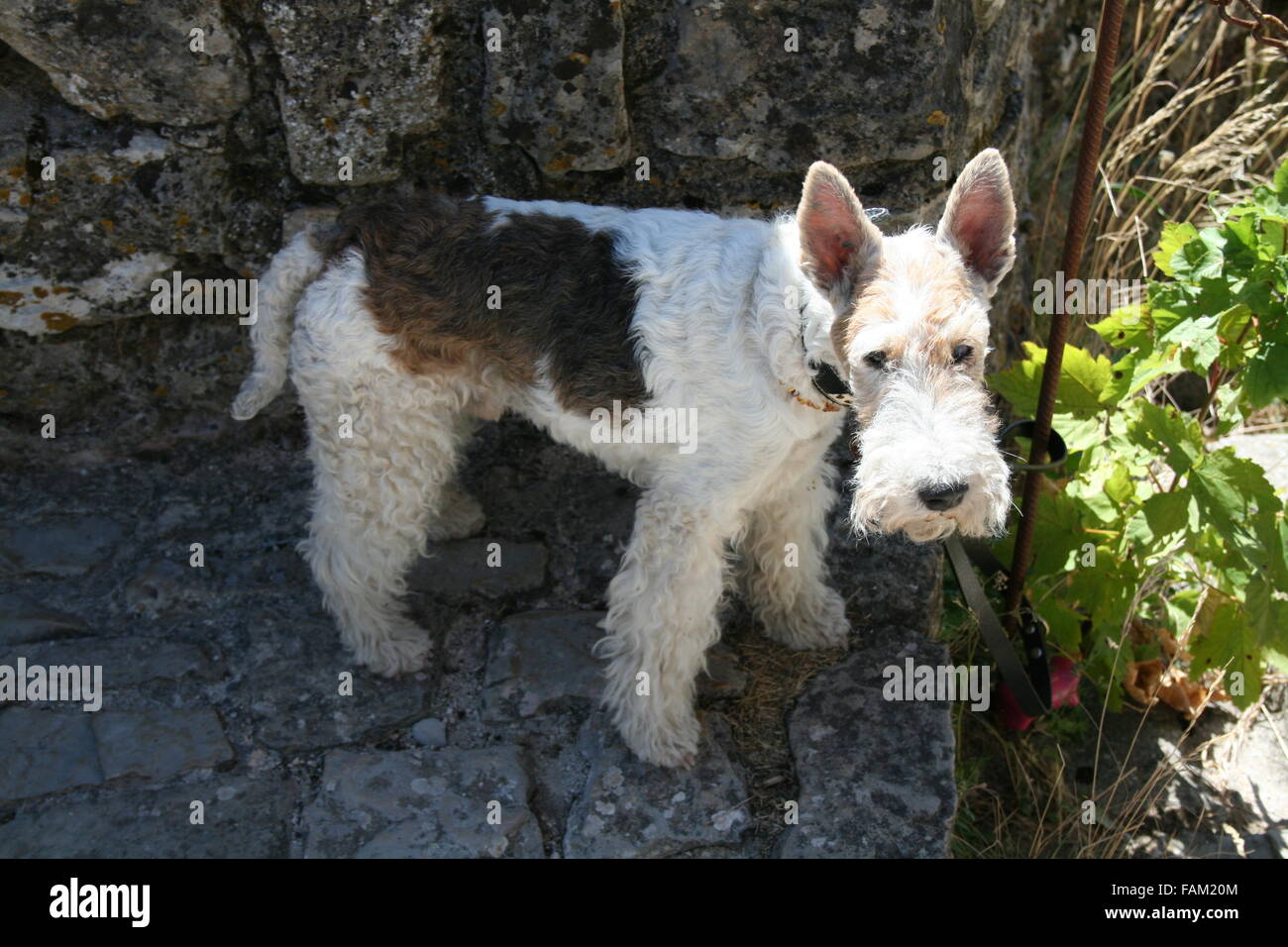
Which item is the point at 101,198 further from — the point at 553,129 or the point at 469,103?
the point at 553,129

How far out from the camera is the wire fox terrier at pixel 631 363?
3109 mm

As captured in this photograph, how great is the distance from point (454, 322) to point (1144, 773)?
3.23 meters

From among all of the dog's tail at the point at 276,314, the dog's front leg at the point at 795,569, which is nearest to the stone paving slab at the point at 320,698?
the dog's tail at the point at 276,314

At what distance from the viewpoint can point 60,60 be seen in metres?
3.99

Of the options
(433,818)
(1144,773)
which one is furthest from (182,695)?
(1144,773)

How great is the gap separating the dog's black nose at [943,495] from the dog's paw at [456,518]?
7.77ft

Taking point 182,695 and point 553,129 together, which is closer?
point 182,695

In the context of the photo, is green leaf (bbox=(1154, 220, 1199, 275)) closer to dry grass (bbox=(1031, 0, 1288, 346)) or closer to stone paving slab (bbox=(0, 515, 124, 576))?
dry grass (bbox=(1031, 0, 1288, 346))

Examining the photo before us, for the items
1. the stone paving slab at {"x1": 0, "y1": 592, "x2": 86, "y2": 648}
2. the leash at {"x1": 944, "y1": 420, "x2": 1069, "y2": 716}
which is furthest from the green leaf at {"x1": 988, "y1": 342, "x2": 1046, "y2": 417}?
the stone paving slab at {"x1": 0, "y1": 592, "x2": 86, "y2": 648}

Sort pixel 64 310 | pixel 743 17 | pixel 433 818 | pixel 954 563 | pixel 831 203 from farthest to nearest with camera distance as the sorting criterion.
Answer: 1. pixel 64 310
2. pixel 743 17
3. pixel 954 563
4. pixel 433 818
5. pixel 831 203

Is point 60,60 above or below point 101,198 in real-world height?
above

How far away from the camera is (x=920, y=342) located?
2.90m

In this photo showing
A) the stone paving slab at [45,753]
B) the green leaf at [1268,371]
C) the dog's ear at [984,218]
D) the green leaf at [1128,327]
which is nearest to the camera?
the dog's ear at [984,218]

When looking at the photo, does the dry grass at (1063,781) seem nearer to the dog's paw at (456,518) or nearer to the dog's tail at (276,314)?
the dog's paw at (456,518)
